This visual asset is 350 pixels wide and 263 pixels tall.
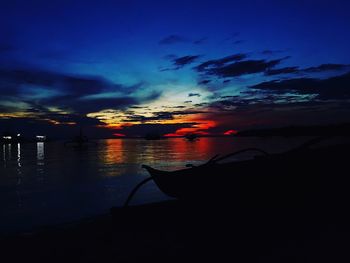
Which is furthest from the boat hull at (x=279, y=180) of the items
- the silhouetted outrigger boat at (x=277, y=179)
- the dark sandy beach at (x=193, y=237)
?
the dark sandy beach at (x=193, y=237)

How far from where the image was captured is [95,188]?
19.4 m

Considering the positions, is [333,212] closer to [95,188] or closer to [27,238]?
[27,238]

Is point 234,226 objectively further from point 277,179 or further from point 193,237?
point 277,179

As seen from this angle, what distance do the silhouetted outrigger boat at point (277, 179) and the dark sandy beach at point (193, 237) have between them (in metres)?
0.39

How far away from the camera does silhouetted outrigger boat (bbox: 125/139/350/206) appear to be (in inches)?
285

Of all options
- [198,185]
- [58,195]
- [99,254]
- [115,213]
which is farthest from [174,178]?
[58,195]

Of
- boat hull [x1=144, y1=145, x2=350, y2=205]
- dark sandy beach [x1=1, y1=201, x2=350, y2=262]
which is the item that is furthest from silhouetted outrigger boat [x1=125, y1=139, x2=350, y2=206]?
dark sandy beach [x1=1, y1=201, x2=350, y2=262]

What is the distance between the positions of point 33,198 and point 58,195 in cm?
139


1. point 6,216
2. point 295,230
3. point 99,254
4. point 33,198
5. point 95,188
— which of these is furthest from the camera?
point 95,188

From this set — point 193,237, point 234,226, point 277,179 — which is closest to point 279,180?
point 277,179

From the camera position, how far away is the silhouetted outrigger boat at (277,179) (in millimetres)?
7238

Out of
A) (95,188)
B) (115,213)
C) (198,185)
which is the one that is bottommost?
(95,188)

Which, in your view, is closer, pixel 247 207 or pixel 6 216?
pixel 247 207

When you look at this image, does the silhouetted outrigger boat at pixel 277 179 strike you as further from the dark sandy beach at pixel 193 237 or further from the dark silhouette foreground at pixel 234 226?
the dark sandy beach at pixel 193 237
